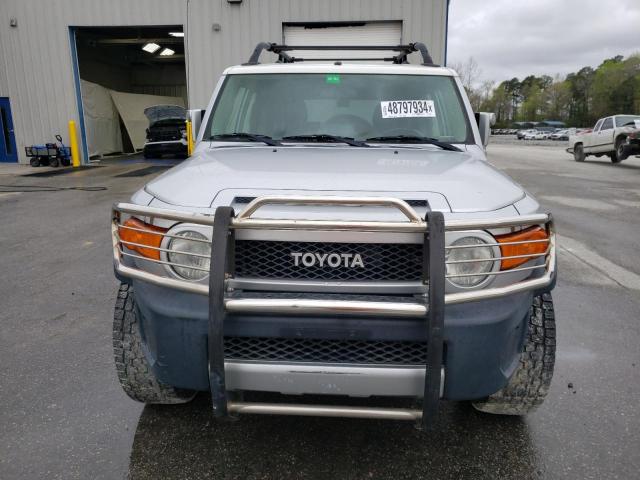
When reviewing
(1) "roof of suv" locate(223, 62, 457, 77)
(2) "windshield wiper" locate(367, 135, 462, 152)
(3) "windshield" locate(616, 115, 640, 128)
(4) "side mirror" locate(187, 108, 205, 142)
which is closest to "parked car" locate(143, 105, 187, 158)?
(4) "side mirror" locate(187, 108, 205, 142)

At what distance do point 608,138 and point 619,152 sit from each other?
40.0 inches

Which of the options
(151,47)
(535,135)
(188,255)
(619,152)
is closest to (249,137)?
(188,255)

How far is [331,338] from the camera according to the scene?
1819 mm

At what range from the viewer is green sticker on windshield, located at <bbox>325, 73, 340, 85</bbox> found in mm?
3301

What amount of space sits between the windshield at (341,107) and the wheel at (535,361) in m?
1.31

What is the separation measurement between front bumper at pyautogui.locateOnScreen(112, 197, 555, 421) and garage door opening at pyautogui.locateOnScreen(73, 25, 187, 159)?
15987 millimetres

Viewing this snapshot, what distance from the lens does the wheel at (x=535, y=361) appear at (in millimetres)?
2203

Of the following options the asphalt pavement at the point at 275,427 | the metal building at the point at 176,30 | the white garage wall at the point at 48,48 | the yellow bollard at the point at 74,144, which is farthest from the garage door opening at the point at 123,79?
the asphalt pavement at the point at 275,427

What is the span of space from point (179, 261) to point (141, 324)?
13.8 inches

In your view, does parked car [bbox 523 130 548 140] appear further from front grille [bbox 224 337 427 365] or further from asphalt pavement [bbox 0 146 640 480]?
front grille [bbox 224 337 427 365]

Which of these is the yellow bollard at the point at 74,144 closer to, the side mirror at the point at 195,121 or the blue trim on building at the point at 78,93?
the blue trim on building at the point at 78,93

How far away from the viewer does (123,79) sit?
2627cm

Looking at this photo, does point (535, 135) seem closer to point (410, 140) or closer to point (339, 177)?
point (410, 140)

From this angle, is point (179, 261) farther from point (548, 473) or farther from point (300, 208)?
point (548, 473)
